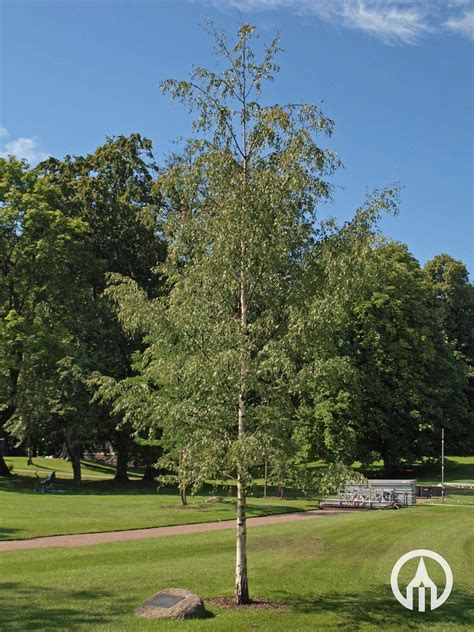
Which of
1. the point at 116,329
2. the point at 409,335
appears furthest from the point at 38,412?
the point at 409,335

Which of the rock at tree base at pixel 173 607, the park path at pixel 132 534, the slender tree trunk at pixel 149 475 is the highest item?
the rock at tree base at pixel 173 607

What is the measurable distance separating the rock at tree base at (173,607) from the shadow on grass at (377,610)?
5.66ft

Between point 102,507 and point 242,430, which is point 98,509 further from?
point 242,430

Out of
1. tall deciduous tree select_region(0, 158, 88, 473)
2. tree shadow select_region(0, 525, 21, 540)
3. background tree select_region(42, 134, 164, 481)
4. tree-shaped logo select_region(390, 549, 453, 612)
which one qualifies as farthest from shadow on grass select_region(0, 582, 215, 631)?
background tree select_region(42, 134, 164, 481)

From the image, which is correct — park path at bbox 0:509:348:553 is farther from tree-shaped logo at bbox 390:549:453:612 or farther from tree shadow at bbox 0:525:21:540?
tree-shaped logo at bbox 390:549:453:612

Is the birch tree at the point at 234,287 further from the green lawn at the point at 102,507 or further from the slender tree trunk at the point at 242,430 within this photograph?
the green lawn at the point at 102,507

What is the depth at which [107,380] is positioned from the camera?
11.5m

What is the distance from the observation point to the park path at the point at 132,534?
17.3m

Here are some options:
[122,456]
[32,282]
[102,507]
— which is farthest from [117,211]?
[102,507]

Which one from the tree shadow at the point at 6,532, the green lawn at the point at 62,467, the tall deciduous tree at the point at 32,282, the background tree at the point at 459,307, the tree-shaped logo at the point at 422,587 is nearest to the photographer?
the tree-shaped logo at the point at 422,587

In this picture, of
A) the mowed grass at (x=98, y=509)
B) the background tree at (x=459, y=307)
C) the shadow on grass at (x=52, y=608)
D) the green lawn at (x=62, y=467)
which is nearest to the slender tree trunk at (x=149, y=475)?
the mowed grass at (x=98, y=509)

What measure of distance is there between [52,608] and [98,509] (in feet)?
53.6

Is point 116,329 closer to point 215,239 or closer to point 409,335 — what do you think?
point 409,335

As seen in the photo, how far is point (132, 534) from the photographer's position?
19953mm
